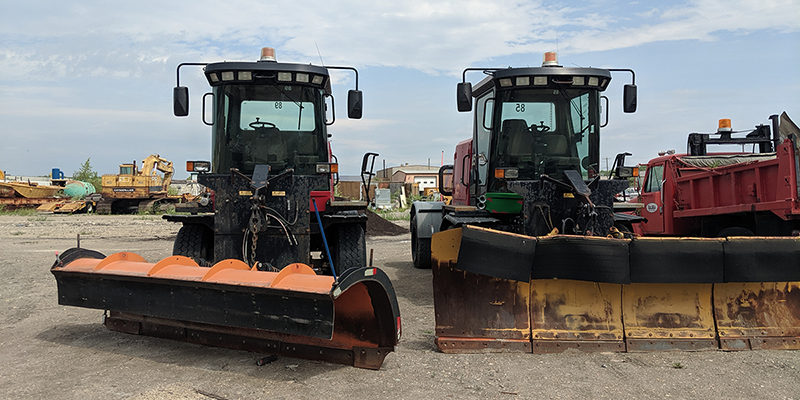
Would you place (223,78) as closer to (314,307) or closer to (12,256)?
(314,307)

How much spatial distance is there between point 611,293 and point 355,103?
3.60m

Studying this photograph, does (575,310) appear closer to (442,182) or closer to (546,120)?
(546,120)

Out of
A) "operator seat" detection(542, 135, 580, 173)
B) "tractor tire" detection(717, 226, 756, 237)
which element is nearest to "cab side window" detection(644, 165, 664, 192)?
"tractor tire" detection(717, 226, 756, 237)

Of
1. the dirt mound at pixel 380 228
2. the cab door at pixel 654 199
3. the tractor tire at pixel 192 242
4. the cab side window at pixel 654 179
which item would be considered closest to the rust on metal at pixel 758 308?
the tractor tire at pixel 192 242

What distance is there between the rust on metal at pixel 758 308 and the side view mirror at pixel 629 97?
104 inches

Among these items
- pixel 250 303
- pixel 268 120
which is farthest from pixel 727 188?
pixel 250 303

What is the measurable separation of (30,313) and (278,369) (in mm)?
3629

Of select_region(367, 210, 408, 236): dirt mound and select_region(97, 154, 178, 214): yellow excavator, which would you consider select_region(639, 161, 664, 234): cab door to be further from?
select_region(97, 154, 178, 214): yellow excavator

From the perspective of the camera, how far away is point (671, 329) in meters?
4.61

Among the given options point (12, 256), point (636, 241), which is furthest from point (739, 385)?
point (12, 256)

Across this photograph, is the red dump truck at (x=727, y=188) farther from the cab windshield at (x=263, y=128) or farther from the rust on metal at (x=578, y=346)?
the cab windshield at (x=263, y=128)

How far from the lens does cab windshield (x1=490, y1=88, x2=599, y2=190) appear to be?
22.0ft

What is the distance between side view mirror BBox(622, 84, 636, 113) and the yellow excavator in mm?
27384

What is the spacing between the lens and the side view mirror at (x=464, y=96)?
6340mm
